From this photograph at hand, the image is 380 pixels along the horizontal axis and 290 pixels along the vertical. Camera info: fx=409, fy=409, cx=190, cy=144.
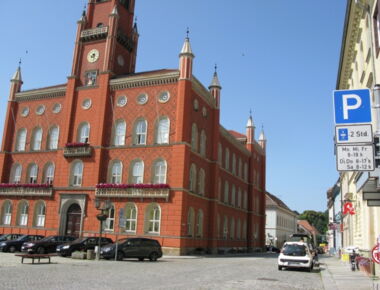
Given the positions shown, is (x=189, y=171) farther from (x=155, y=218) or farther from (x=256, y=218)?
(x=256, y=218)

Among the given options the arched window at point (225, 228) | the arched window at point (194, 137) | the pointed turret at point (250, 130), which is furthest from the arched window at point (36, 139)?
the pointed turret at point (250, 130)

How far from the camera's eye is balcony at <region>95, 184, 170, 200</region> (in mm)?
34812

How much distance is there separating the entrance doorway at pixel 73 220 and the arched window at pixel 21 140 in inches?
403

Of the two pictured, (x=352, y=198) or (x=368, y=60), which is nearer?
(x=368, y=60)

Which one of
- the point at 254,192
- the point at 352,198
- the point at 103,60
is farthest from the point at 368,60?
the point at 254,192

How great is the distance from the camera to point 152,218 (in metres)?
35.4

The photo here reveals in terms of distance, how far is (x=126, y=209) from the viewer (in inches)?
1432

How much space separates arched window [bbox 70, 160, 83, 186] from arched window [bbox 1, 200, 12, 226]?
7.91m

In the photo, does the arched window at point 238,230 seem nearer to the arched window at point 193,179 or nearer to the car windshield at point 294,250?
the arched window at point 193,179

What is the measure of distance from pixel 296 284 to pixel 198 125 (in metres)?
25.1

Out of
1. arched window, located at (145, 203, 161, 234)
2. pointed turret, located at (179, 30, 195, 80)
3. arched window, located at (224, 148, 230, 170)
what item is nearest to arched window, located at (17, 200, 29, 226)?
arched window, located at (145, 203, 161, 234)

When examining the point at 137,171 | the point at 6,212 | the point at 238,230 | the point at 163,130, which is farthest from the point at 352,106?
the point at 238,230

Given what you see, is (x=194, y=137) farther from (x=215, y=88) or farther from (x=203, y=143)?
(x=215, y=88)

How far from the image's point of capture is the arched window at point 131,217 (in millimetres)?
35750
